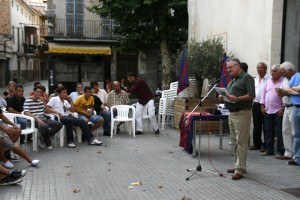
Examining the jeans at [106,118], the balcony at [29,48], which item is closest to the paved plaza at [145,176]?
the jeans at [106,118]

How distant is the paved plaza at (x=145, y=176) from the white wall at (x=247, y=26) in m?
2.56

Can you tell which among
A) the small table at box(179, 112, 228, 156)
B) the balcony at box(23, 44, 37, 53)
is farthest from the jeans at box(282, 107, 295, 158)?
the balcony at box(23, 44, 37, 53)

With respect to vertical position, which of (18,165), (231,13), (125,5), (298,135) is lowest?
(18,165)

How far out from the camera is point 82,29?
22766 millimetres

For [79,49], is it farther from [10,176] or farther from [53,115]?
[10,176]

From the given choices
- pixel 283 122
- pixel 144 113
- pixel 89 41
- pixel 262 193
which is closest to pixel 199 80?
pixel 144 113

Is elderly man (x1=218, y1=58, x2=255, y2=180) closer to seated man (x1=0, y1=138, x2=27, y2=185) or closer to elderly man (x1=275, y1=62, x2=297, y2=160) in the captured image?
elderly man (x1=275, y1=62, x2=297, y2=160)

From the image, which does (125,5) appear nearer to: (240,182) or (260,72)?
(260,72)

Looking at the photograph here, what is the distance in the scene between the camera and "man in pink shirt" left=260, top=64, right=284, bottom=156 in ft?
23.4

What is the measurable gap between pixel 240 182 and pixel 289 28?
463 centimetres

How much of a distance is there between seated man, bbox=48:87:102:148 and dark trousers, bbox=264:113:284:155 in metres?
3.75

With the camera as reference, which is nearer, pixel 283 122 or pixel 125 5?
pixel 283 122

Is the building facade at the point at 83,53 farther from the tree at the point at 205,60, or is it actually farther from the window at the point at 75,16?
the tree at the point at 205,60

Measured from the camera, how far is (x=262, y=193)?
5.14m
